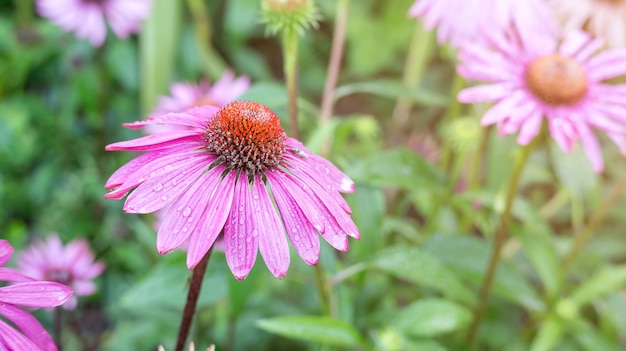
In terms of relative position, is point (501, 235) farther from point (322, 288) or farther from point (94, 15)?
point (94, 15)

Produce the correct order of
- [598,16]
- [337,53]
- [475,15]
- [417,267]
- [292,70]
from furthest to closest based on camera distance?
[598,16] < [475,15] < [337,53] < [417,267] < [292,70]

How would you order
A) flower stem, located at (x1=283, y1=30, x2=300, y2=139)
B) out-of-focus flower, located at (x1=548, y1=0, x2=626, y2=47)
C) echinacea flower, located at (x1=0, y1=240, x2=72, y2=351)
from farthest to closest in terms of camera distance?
out-of-focus flower, located at (x1=548, y1=0, x2=626, y2=47), flower stem, located at (x1=283, y1=30, x2=300, y2=139), echinacea flower, located at (x1=0, y1=240, x2=72, y2=351)

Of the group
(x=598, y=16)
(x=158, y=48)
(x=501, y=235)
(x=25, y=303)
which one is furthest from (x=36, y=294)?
(x=158, y=48)

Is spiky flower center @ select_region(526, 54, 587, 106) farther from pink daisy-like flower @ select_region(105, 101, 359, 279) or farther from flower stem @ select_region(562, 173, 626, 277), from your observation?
pink daisy-like flower @ select_region(105, 101, 359, 279)

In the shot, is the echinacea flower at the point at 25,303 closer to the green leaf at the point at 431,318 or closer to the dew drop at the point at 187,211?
the dew drop at the point at 187,211

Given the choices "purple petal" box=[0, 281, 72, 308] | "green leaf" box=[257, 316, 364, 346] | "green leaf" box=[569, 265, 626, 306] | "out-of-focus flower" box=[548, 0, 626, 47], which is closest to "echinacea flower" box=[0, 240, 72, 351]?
"purple petal" box=[0, 281, 72, 308]
